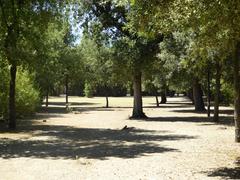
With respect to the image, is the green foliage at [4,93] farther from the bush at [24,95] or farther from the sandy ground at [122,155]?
the sandy ground at [122,155]

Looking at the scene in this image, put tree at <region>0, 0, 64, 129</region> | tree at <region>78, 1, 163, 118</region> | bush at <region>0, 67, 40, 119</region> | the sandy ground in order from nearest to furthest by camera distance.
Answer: the sandy ground
tree at <region>0, 0, 64, 129</region>
bush at <region>0, 67, 40, 119</region>
tree at <region>78, 1, 163, 118</region>

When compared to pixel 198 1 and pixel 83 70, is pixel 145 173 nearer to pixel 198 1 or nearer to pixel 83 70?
pixel 198 1

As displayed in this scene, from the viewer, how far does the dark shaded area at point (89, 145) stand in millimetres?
15835

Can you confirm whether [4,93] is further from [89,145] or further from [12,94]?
[89,145]

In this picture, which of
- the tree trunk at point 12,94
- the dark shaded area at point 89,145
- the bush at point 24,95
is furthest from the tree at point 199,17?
the bush at point 24,95

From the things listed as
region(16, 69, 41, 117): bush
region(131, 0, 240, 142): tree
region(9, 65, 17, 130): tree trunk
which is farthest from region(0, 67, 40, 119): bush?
region(131, 0, 240, 142): tree

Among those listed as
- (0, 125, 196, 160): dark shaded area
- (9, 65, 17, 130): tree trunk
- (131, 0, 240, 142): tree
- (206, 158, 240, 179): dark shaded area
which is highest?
(131, 0, 240, 142): tree

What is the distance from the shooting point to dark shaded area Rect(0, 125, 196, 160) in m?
15.8

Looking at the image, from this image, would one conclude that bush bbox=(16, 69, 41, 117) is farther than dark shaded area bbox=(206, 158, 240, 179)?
Yes

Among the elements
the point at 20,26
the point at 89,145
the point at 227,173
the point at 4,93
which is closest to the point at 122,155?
the point at 89,145

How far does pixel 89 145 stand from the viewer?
18438 mm

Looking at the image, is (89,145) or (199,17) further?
(89,145)

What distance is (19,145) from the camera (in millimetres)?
18703

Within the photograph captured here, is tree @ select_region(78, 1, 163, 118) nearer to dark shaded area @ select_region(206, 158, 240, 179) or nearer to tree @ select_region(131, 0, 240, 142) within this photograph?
tree @ select_region(131, 0, 240, 142)
